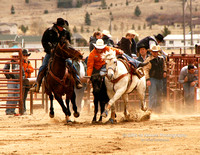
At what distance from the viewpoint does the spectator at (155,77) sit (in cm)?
1527

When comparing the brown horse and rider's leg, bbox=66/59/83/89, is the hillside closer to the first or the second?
rider's leg, bbox=66/59/83/89

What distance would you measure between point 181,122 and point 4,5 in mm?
152066

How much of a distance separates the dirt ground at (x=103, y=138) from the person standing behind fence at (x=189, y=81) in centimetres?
417

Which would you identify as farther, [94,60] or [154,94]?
[154,94]

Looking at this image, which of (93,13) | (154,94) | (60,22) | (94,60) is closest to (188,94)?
(154,94)

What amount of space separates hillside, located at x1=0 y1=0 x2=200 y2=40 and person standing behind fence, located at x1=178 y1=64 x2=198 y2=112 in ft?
324

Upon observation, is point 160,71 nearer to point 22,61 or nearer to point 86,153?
point 22,61

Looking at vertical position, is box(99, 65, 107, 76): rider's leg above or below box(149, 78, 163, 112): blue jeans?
above

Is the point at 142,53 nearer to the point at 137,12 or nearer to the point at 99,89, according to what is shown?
the point at 99,89

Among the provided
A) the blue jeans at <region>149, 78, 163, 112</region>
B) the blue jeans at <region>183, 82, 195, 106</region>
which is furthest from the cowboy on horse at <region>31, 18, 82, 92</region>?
the blue jeans at <region>183, 82, 195, 106</region>

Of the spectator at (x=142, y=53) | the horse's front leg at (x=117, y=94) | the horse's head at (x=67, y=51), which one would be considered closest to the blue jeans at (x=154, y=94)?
the spectator at (x=142, y=53)

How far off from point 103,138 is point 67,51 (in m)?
3.06

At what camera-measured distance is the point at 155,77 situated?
15.4 meters

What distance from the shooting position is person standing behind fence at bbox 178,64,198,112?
16769 millimetres
